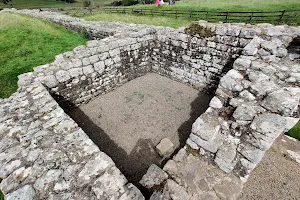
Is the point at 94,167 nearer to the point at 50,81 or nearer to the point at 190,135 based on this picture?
the point at 190,135

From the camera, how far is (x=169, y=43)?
7395mm

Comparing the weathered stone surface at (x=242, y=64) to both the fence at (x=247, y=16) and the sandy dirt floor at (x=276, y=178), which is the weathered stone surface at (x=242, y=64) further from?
the fence at (x=247, y=16)

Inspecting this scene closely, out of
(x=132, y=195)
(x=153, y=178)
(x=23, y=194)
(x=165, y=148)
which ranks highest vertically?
(x=23, y=194)

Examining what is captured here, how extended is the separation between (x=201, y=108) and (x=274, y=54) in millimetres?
2875

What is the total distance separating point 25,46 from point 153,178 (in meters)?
9.72

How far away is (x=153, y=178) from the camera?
3.09 m

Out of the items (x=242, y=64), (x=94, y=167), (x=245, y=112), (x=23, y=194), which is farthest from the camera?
(x=242, y=64)

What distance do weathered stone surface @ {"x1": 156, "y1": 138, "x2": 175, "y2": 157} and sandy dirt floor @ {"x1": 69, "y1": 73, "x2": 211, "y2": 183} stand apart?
0.62 ft

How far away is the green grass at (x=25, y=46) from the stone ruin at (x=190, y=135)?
164 cm

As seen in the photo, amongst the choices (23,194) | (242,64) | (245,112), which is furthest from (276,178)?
(23,194)

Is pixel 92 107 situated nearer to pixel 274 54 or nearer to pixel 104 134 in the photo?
pixel 104 134

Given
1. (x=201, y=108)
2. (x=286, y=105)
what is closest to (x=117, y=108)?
(x=201, y=108)

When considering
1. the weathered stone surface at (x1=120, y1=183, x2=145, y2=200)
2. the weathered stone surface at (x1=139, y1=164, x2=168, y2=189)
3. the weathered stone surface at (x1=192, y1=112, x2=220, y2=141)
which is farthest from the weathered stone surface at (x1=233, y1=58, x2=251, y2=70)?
the weathered stone surface at (x1=120, y1=183, x2=145, y2=200)

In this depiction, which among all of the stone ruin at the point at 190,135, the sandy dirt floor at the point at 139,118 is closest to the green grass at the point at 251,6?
the stone ruin at the point at 190,135
